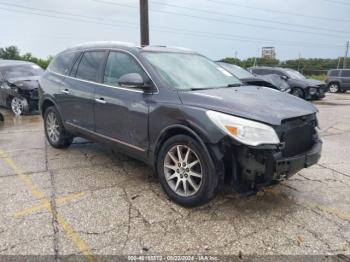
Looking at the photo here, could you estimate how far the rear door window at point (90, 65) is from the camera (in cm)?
486

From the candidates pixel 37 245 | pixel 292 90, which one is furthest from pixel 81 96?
pixel 292 90

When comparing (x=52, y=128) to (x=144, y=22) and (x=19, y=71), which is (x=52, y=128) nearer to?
(x=19, y=71)

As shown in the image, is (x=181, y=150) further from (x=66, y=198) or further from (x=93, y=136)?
(x=93, y=136)

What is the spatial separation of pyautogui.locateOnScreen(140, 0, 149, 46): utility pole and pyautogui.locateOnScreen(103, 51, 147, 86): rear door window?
9.62 meters

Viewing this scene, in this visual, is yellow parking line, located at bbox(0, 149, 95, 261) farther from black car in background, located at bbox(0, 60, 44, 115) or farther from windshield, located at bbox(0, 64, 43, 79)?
windshield, located at bbox(0, 64, 43, 79)

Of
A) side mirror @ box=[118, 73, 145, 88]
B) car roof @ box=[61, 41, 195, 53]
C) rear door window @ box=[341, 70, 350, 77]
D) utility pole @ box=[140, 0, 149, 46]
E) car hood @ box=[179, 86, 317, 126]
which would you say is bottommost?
rear door window @ box=[341, 70, 350, 77]

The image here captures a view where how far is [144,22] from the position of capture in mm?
14078

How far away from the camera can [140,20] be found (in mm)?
14203

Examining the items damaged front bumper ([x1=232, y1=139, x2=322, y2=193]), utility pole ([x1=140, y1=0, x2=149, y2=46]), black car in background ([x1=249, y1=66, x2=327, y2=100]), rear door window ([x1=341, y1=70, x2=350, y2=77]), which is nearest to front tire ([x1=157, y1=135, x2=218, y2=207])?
damaged front bumper ([x1=232, y1=139, x2=322, y2=193])

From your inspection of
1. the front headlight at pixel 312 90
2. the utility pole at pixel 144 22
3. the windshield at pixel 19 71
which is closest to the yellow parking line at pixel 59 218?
the windshield at pixel 19 71

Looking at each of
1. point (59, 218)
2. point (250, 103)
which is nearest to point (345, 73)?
point (250, 103)

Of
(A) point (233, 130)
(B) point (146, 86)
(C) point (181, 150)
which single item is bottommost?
(C) point (181, 150)

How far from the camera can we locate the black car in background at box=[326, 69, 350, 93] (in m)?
21.5

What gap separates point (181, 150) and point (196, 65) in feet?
4.95
